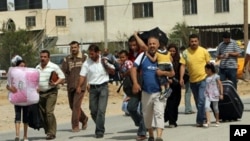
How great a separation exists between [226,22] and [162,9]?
620 centimetres

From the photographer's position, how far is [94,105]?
47.0ft

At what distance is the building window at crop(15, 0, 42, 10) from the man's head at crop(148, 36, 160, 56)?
68889mm

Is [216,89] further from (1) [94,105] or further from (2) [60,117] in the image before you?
(2) [60,117]

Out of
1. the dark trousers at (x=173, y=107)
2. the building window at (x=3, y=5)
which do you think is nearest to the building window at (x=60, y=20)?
the building window at (x=3, y=5)

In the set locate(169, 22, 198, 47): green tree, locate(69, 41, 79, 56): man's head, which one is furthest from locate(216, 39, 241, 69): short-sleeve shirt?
locate(169, 22, 198, 47): green tree

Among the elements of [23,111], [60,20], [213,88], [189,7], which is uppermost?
[189,7]

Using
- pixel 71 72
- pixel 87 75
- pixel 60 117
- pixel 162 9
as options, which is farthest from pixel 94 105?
pixel 162 9

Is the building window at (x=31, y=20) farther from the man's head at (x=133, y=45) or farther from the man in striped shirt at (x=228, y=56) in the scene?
the man's head at (x=133, y=45)

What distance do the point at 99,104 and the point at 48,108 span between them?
1073mm

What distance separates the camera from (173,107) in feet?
51.0

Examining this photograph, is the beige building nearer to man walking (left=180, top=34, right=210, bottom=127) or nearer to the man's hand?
man walking (left=180, top=34, right=210, bottom=127)

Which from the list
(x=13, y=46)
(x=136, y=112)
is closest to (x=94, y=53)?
(x=136, y=112)

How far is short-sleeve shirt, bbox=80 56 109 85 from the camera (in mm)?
14328

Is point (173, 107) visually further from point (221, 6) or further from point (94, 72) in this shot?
point (221, 6)
